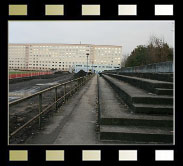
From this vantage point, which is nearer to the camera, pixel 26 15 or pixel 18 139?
pixel 26 15

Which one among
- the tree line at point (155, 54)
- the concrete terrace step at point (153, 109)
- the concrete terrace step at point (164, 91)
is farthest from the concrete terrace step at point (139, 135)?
the tree line at point (155, 54)

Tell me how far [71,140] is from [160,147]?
2287 millimetres

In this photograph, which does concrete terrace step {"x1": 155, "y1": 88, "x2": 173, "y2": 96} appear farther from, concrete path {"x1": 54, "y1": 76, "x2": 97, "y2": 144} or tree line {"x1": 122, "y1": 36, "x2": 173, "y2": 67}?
tree line {"x1": 122, "y1": 36, "x2": 173, "y2": 67}

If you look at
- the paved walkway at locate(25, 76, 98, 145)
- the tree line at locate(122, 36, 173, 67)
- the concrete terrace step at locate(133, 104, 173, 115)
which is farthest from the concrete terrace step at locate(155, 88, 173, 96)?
the tree line at locate(122, 36, 173, 67)

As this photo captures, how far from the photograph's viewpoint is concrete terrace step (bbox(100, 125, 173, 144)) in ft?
13.1

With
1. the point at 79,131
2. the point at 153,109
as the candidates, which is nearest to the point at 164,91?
the point at 153,109

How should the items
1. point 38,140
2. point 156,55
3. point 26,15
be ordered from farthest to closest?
point 156,55 → point 38,140 → point 26,15

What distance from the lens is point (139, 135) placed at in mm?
4051

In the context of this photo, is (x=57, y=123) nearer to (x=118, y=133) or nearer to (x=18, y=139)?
(x=18, y=139)

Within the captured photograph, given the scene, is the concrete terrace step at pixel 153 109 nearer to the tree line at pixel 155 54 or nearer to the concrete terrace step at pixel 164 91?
the concrete terrace step at pixel 164 91

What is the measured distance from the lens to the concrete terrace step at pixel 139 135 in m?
3.98

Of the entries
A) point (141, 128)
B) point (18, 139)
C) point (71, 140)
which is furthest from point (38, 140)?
point (141, 128)
